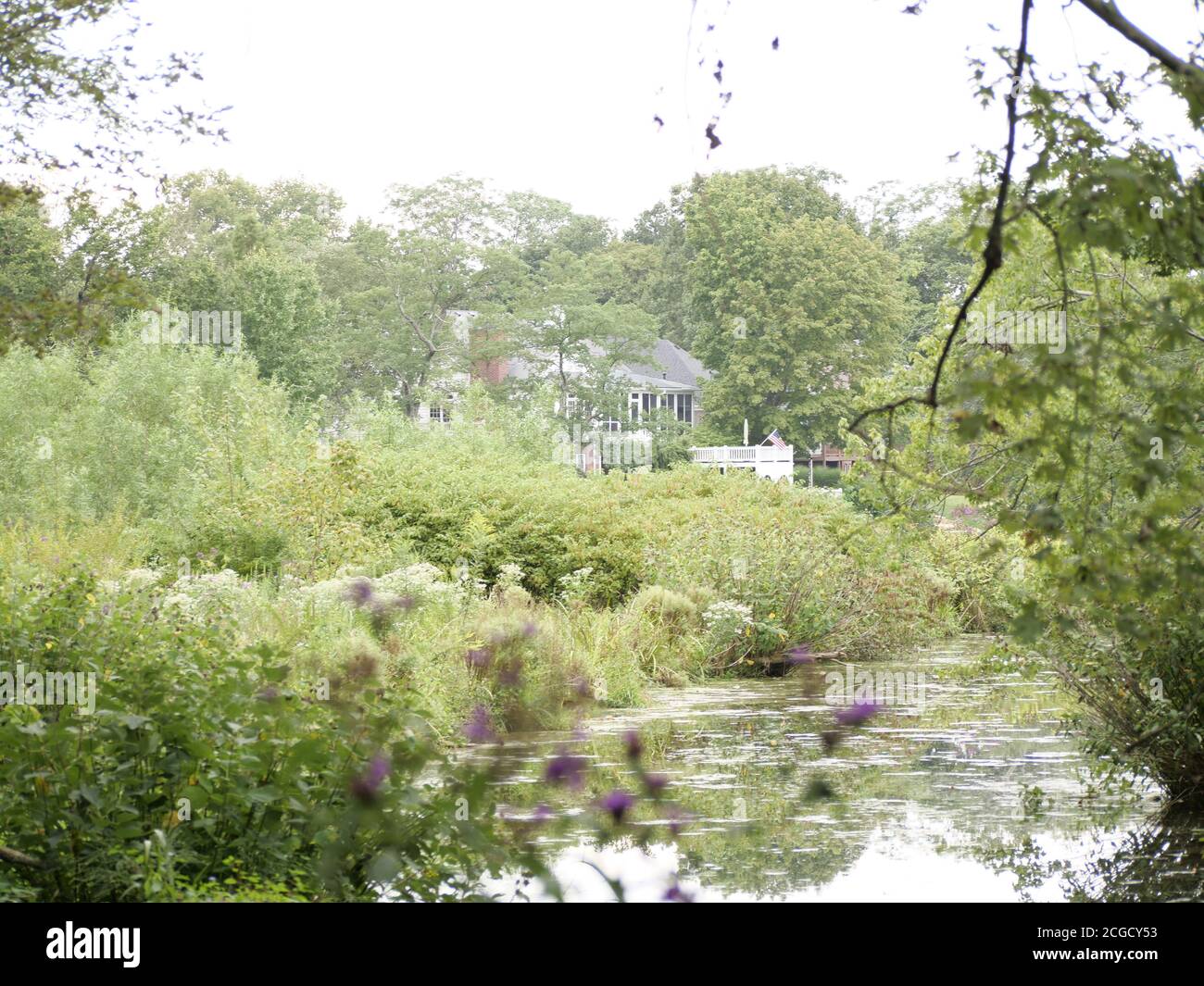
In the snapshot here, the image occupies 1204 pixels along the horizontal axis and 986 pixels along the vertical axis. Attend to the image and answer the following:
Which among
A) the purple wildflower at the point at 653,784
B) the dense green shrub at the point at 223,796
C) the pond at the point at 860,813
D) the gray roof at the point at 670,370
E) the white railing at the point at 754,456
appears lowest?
the pond at the point at 860,813

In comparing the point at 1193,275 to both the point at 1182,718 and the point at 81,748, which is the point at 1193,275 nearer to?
the point at 1182,718

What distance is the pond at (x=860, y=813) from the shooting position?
7246 mm

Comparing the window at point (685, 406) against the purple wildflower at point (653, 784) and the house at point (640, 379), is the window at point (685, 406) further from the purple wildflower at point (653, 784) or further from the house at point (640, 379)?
the purple wildflower at point (653, 784)

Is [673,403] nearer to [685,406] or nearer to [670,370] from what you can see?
[685,406]

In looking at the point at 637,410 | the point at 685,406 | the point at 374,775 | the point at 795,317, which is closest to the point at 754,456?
the point at 795,317

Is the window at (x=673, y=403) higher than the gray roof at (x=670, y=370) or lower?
lower

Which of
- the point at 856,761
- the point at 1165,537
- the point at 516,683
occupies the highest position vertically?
the point at 1165,537

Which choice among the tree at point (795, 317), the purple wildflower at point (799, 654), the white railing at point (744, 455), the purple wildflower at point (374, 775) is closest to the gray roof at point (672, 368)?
the tree at point (795, 317)

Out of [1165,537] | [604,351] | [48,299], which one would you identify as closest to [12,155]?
[48,299]

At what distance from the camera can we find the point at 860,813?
8922 millimetres

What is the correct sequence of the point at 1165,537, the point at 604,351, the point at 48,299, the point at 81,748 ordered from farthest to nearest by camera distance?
the point at 604,351 < the point at 48,299 < the point at 81,748 < the point at 1165,537
